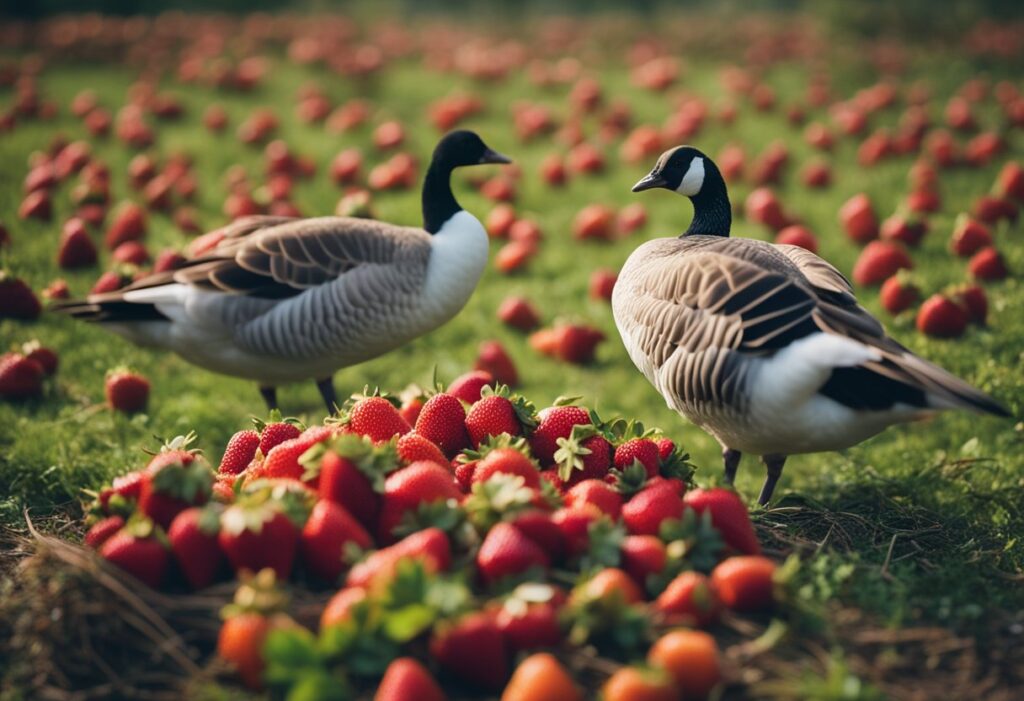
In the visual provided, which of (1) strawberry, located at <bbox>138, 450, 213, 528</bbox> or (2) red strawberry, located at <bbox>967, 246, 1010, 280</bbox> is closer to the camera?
(1) strawberry, located at <bbox>138, 450, 213, 528</bbox>

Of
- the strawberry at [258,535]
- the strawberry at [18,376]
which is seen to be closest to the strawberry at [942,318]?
the strawberry at [258,535]

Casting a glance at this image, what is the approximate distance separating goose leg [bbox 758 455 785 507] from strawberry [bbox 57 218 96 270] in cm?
560

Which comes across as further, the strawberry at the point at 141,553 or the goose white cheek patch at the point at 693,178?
the goose white cheek patch at the point at 693,178

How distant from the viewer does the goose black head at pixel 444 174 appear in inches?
251

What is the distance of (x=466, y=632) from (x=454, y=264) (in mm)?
3578

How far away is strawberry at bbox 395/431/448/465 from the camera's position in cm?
363

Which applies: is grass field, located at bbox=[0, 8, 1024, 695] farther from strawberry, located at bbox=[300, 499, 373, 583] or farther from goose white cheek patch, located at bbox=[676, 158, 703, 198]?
goose white cheek patch, located at bbox=[676, 158, 703, 198]

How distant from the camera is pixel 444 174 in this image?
6.47 m

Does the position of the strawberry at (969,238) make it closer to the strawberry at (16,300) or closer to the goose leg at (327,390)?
the goose leg at (327,390)

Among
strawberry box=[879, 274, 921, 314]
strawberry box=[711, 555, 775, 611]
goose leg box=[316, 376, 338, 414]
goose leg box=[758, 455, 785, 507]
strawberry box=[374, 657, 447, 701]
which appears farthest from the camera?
strawberry box=[879, 274, 921, 314]

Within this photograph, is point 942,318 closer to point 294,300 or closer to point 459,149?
point 459,149

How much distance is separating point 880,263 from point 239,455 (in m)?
5.25

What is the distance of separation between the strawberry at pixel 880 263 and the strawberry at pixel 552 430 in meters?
4.20

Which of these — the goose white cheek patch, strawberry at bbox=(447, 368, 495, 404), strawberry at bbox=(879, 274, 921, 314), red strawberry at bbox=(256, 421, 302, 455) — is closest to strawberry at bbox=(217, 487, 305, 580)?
red strawberry at bbox=(256, 421, 302, 455)
